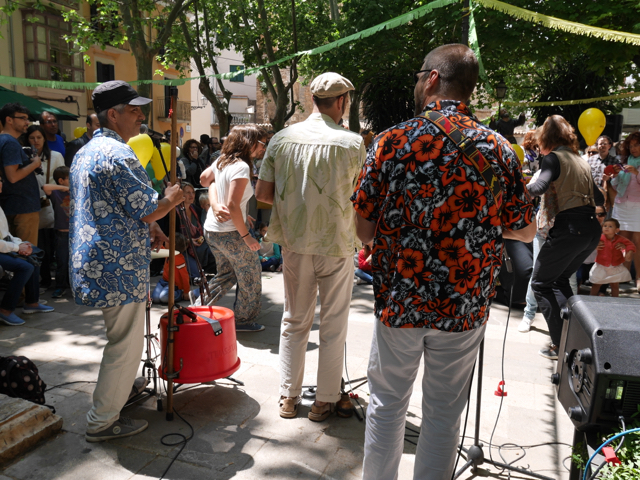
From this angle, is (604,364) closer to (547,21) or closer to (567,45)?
(547,21)

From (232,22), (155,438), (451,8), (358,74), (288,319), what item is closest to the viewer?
(155,438)

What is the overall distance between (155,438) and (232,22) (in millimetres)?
16622

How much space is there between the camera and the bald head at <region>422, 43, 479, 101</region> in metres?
2.10

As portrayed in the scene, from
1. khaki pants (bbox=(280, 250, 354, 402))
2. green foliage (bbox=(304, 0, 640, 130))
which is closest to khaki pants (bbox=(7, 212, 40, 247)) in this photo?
khaki pants (bbox=(280, 250, 354, 402))

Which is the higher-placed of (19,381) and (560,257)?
(560,257)

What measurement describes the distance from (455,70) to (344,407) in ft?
7.03

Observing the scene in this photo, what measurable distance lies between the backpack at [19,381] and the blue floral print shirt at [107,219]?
0.81 m

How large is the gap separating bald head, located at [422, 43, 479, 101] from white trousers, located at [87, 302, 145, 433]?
6.40ft

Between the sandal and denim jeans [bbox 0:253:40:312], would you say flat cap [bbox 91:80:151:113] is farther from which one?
denim jeans [bbox 0:253:40:312]

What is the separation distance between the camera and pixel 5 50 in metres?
18.5

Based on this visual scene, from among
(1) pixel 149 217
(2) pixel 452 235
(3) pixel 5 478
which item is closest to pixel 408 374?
(2) pixel 452 235

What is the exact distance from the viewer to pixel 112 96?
2893 mm

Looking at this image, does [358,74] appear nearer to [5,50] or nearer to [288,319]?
[288,319]

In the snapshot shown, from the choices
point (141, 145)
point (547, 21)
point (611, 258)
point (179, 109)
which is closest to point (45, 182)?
point (141, 145)
